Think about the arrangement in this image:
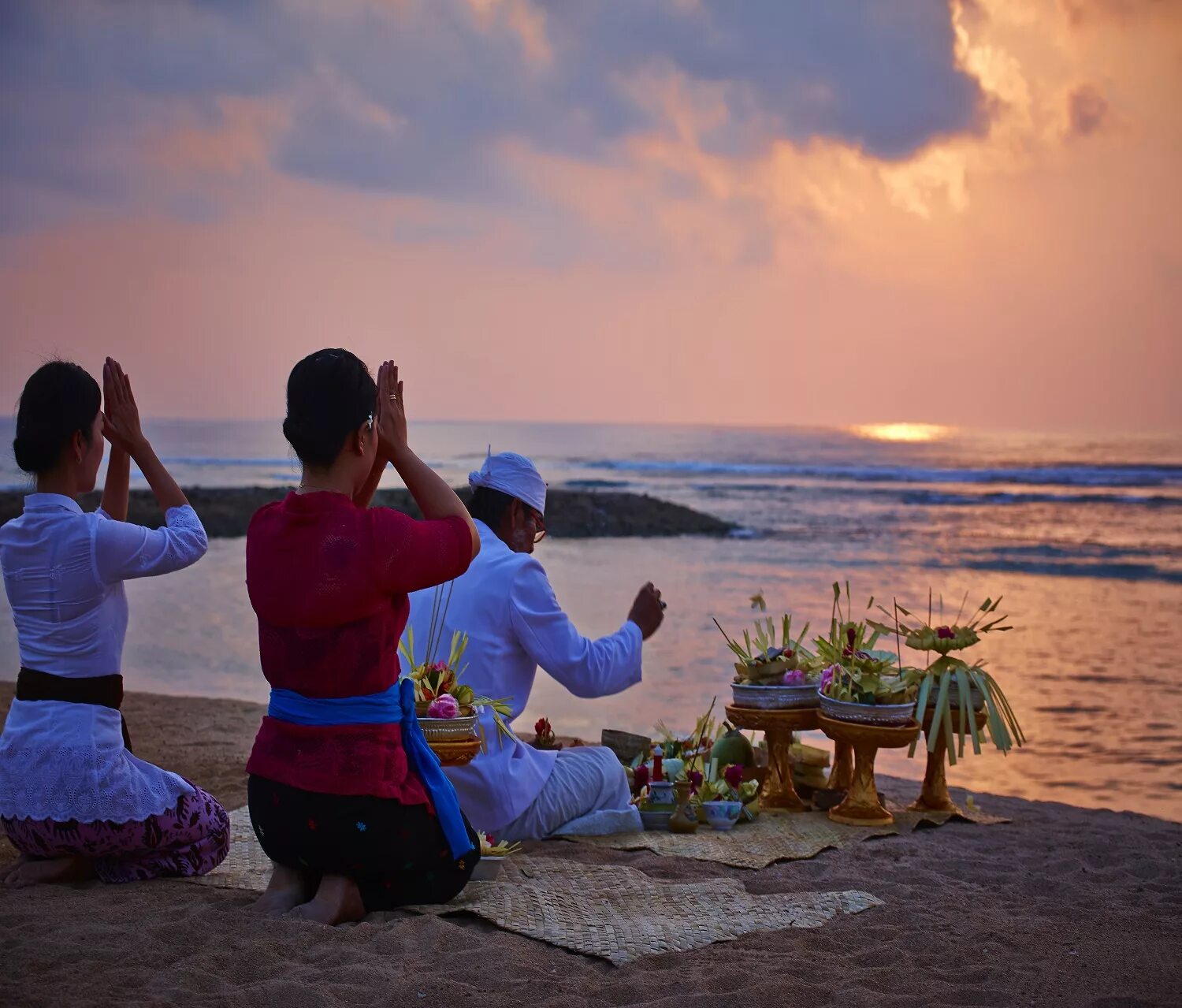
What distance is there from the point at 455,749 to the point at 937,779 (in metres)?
2.44

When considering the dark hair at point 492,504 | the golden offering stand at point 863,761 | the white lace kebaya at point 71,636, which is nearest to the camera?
the white lace kebaya at point 71,636

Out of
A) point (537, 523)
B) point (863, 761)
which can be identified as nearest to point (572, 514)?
point (863, 761)

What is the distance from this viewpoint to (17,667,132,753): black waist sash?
3.80 m

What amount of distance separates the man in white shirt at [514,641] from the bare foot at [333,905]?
867 mm

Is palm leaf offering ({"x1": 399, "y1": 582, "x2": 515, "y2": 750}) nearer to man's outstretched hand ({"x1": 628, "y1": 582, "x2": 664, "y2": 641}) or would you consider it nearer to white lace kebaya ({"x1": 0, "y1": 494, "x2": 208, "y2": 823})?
man's outstretched hand ({"x1": 628, "y1": 582, "x2": 664, "y2": 641})

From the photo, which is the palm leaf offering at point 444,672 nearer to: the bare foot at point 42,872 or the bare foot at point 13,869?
the bare foot at point 42,872

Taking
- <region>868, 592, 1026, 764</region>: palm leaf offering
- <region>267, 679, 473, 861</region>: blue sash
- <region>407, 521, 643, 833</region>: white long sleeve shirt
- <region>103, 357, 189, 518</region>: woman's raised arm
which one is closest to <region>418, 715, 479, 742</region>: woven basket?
<region>407, 521, 643, 833</region>: white long sleeve shirt

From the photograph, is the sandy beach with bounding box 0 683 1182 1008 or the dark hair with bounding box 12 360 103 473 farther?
the dark hair with bounding box 12 360 103 473

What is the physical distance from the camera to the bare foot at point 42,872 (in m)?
3.90

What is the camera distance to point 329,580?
3.33 m

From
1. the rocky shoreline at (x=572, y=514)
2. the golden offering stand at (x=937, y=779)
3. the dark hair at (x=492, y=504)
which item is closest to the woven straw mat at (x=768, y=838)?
the golden offering stand at (x=937, y=779)

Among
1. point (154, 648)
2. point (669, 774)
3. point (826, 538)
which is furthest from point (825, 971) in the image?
point (826, 538)

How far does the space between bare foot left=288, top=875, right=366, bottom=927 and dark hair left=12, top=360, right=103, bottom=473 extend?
1531 mm

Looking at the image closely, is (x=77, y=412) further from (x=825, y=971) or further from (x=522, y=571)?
(x=825, y=971)
